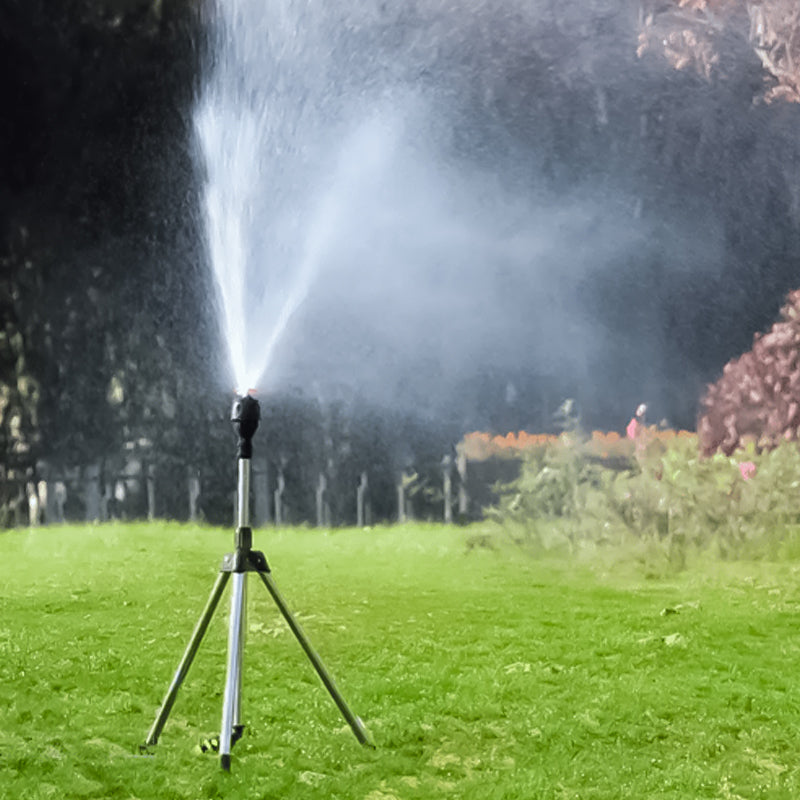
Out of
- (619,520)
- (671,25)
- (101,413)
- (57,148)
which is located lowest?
(619,520)

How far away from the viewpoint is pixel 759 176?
487 inches

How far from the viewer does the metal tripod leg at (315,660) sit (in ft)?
10.5

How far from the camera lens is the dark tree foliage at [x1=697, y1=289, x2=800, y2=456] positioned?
25.1ft

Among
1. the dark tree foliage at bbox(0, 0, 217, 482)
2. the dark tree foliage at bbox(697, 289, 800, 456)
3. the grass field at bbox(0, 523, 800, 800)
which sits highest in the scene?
the dark tree foliage at bbox(0, 0, 217, 482)

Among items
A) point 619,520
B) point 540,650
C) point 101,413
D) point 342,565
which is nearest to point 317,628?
point 540,650

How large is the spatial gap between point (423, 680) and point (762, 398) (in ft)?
14.6

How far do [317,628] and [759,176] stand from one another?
8886mm

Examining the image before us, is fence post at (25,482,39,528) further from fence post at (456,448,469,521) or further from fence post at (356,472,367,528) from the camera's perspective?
fence post at (456,448,469,521)

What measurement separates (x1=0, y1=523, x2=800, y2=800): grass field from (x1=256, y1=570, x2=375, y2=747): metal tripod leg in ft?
0.19

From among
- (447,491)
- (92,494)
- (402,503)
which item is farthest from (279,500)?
(92,494)

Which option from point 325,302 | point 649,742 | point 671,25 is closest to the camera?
point 649,742

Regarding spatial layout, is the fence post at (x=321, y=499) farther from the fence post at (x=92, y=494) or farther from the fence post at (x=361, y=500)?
the fence post at (x=92, y=494)

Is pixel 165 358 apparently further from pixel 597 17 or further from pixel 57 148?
pixel 597 17

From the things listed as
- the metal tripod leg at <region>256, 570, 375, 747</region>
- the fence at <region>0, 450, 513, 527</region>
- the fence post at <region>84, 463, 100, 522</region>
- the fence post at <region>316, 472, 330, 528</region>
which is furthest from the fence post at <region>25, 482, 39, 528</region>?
the metal tripod leg at <region>256, 570, 375, 747</region>
